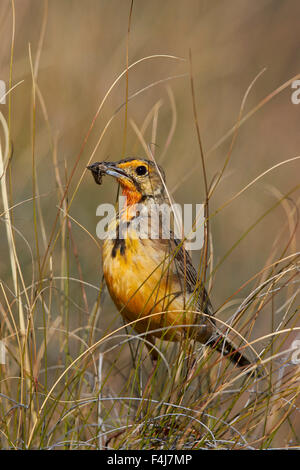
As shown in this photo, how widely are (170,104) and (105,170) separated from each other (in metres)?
2.65

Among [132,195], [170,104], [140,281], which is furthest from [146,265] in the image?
[170,104]

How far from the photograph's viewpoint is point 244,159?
233 inches

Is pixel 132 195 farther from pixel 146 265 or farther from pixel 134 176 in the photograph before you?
pixel 146 265

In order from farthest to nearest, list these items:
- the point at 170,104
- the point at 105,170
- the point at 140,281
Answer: the point at 170,104, the point at 105,170, the point at 140,281

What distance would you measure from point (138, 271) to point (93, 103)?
259 cm

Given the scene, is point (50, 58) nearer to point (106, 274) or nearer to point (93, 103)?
point (93, 103)

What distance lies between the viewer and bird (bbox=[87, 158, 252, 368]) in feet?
9.01

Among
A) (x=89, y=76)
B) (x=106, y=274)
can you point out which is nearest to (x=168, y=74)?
(x=89, y=76)

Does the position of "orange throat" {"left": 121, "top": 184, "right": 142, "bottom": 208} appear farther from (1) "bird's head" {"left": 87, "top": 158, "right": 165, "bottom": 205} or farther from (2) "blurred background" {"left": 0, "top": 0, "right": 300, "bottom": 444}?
(2) "blurred background" {"left": 0, "top": 0, "right": 300, "bottom": 444}

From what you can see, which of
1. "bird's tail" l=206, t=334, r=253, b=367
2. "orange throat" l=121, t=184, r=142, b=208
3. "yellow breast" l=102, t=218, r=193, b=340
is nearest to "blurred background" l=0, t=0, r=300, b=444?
"orange throat" l=121, t=184, r=142, b=208

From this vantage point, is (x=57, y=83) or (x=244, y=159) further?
(x=244, y=159)

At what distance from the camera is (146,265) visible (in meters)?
2.80
